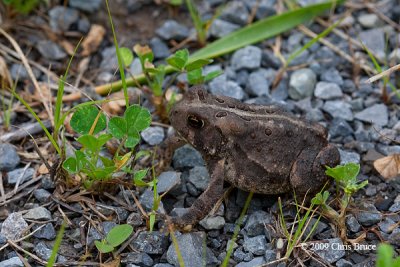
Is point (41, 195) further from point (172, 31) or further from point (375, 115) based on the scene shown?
point (375, 115)

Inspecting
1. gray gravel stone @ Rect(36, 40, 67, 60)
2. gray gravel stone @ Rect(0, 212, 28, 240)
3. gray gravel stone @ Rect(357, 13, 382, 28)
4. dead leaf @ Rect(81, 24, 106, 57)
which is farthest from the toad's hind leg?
gray gravel stone @ Rect(36, 40, 67, 60)

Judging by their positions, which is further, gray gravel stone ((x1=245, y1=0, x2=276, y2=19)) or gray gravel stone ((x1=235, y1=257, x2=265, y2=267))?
gray gravel stone ((x1=245, y1=0, x2=276, y2=19))

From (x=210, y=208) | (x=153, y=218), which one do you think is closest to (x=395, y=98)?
(x=210, y=208)

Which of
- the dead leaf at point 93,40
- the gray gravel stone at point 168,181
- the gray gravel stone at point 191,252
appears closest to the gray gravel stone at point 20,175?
the gray gravel stone at point 168,181

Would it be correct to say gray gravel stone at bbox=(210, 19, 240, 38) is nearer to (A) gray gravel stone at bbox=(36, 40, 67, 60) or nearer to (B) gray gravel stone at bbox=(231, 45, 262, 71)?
(B) gray gravel stone at bbox=(231, 45, 262, 71)

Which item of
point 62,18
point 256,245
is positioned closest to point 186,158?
point 256,245

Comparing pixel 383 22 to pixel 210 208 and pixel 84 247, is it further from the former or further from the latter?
pixel 84 247
